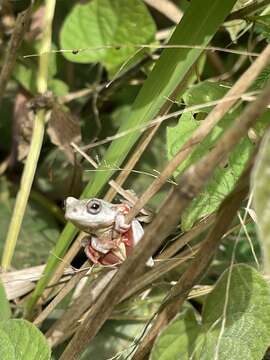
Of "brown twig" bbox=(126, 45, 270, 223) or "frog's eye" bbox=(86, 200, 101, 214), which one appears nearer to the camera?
"brown twig" bbox=(126, 45, 270, 223)

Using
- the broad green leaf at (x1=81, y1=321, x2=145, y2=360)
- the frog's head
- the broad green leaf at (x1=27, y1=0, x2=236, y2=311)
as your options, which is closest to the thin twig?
the broad green leaf at (x1=27, y1=0, x2=236, y2=311)

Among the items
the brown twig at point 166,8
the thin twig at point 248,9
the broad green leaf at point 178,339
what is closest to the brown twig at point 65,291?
the broad green leaf at point 178,339

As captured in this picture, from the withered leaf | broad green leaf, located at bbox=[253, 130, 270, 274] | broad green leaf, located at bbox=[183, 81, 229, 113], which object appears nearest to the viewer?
broad green leaf, located at bbox=[253, 130, 270, 274]

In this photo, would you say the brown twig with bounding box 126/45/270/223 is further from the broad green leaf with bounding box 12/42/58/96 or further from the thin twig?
the broad green leaf with bounding box 12/42/58/96

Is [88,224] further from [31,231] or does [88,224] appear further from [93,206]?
[31,231]

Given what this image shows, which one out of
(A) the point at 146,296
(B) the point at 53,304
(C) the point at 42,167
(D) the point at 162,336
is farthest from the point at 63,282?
(C) the point at 42,167

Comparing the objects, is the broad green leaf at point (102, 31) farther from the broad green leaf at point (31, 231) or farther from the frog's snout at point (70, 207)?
the frog's snout at point (70, 207)
